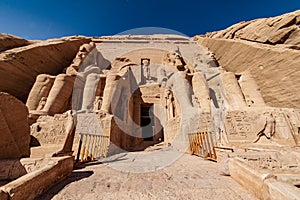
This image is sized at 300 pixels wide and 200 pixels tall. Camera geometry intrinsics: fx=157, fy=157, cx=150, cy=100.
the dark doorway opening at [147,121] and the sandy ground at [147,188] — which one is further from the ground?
the dark doorway opening at [147,121]

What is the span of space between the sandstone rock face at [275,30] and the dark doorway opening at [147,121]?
22.6ft

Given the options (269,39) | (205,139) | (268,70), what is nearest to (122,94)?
(205,139)

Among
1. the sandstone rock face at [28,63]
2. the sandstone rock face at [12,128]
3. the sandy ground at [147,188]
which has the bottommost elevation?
the sandy ground at [147,188]

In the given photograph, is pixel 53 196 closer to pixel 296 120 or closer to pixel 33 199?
pixel 33 199

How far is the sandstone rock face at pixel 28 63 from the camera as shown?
7109 mm

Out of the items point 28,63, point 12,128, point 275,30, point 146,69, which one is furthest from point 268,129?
point 28,63

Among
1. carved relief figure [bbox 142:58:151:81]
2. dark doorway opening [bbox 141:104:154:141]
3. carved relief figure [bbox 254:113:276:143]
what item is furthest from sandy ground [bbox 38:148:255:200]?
carved relief figure [bbox 142:58:151:81]

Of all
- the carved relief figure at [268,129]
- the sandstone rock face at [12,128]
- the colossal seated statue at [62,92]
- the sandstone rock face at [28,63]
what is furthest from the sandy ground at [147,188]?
the sandstone rock face at [28,63]

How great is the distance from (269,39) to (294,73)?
8.71 ft

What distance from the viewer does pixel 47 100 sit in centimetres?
668

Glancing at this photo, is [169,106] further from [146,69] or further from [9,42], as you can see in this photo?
[9,42]

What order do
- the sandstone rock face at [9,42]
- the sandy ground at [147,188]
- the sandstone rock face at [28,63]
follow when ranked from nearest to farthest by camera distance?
the sandy ground at [147,188] < the sandstone rock face at [28,63] < the sandstone rock face at [9,42]

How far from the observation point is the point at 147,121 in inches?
405

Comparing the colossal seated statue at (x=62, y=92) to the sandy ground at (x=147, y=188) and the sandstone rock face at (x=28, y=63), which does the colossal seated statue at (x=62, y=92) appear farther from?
the sandy ground at (x=147, y=188)
